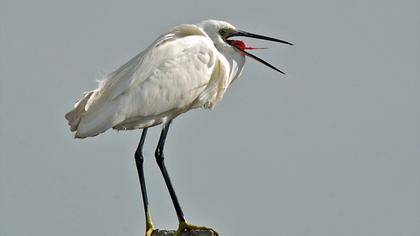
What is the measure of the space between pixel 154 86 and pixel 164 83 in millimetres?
125

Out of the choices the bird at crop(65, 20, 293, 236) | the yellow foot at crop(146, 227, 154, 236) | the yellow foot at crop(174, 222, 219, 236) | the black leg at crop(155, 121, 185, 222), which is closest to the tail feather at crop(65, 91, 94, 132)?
the bird at crop(65, 20, 293, 236)

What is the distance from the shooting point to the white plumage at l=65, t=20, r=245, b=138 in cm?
1777

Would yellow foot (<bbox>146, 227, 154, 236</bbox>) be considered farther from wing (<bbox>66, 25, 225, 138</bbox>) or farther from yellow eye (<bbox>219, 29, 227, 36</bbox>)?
yellow eye (<bbox>219, 29, 227, 36</bbox>)

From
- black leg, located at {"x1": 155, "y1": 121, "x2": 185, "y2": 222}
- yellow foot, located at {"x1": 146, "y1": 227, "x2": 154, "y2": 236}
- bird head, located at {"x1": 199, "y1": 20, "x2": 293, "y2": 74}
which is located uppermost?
bird head, located at {"x1": 199, "y1": 20, "x2": 293, "y2": 74}

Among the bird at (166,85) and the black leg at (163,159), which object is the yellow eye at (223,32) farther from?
the black leg at (163,159)

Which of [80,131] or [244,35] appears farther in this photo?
[244,35]

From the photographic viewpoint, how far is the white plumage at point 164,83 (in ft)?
58.3

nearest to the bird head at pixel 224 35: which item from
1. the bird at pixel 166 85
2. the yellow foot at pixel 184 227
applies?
the bird at pixel 166 85

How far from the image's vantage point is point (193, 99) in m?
18.5

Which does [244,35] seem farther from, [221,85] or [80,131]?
[80,131]

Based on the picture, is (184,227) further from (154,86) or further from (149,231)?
(154,86)

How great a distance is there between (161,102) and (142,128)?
1.47ft

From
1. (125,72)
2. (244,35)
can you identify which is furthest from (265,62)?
(125,72)

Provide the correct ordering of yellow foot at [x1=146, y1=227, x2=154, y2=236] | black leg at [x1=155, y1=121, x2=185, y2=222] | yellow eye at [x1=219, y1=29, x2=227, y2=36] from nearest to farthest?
yellow foot at [x1=146, y1=227, x2=154, y2=236]
black leg at [x1=155, y1=121, x2=185, y2=222]
yellow eye at [x1=219, y1=29, x2=227, y2=36]
